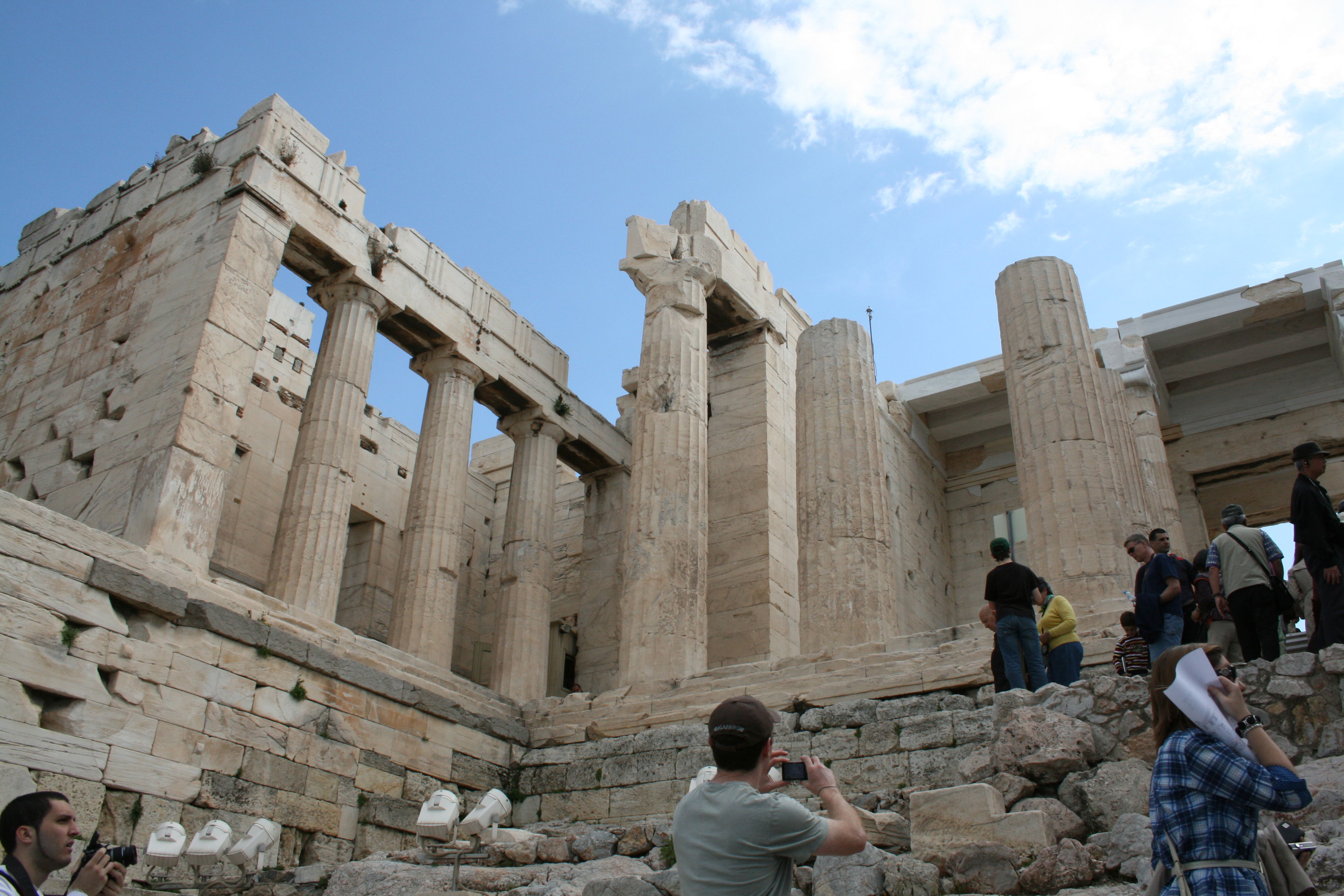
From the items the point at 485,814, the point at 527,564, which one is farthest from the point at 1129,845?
the point at 527,564

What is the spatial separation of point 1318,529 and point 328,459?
1297 centimetres

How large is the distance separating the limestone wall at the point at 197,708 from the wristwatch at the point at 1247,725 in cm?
953

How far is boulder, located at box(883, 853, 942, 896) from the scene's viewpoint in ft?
21.8

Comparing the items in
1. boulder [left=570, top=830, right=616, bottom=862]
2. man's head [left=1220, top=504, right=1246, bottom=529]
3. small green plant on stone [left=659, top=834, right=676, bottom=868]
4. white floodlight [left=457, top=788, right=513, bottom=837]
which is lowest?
small green plant on stone [left=659, top=834, right=676, bottom=868]

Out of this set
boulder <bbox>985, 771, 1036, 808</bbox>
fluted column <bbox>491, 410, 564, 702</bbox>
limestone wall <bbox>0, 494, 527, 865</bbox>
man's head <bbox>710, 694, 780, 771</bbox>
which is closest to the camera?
man's head <bbox>710, 694, 780, 771</bbox>

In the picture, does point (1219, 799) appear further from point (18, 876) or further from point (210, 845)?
point (210, 845)

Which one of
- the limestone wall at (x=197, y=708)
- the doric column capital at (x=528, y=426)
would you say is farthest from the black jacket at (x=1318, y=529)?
the doric column capital at (x=528, y=426)

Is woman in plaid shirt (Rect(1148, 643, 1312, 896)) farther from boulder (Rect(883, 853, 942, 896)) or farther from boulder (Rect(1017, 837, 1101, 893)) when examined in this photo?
boulder (Rect(883, 853, 942, 896))

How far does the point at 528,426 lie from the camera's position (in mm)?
21656

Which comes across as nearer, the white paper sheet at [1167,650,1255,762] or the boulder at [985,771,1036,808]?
the white paper sheet at [1167,650,1255,762]

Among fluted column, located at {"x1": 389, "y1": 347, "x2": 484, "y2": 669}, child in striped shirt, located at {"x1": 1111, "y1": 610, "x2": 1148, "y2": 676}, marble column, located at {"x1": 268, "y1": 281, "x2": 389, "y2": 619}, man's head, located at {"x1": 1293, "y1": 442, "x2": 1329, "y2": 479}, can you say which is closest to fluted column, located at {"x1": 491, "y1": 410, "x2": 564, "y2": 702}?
fluted column, located at {"x1": 389, "y1": 347, "x2": 484, "y2": 669}

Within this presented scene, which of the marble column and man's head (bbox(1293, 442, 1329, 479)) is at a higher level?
the marble column

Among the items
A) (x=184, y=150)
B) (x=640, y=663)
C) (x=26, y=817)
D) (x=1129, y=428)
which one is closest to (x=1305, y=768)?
(x=26, y=817)

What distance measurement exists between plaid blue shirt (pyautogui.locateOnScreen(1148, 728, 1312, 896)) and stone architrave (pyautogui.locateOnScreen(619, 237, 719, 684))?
1151 cm
